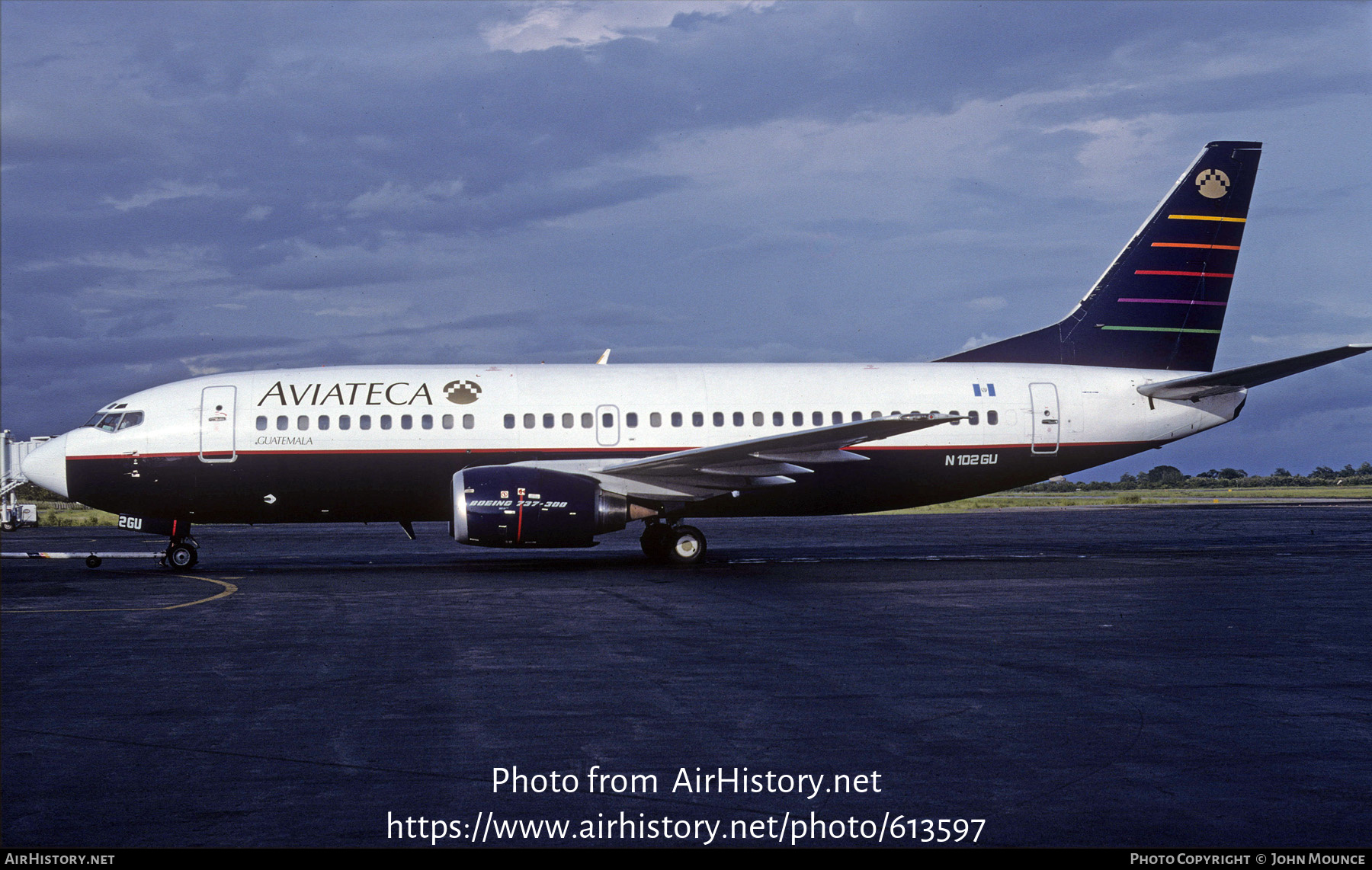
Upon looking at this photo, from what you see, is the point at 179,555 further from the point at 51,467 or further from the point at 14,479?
the point at 14,479

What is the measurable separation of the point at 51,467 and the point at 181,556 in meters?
3.03

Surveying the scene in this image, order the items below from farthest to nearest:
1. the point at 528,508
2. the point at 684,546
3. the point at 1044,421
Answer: the point at 1044,421 → the point at 684,546 → the point at 528,508

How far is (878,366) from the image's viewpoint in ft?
76.6

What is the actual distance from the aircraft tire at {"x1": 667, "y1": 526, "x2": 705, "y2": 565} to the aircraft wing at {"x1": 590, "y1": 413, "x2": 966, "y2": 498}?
96 cm

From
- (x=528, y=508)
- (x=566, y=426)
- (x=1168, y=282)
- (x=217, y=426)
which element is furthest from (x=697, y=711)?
(x=1168, y=282)

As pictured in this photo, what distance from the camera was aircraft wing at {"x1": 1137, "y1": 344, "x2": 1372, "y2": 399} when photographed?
20031mm

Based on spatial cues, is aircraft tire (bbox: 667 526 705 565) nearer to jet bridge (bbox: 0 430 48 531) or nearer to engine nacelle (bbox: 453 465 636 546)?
engine nacelle (bbox: 453 465 636 546)

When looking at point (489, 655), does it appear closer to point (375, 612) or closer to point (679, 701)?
point (679, 701)

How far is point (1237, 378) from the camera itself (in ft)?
71.6

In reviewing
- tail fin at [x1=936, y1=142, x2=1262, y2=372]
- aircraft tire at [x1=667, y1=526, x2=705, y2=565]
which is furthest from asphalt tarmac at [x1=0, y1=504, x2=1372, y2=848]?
tail fin at [x1=936, y1=142, x2=1262, y2=372]

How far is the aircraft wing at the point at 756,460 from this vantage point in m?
19.1

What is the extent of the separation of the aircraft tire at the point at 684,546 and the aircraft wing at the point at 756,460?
0.96m

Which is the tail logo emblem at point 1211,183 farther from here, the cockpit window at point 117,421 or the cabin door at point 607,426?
the cockpit window at point 117,421

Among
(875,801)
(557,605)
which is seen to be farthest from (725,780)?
(557,605)
